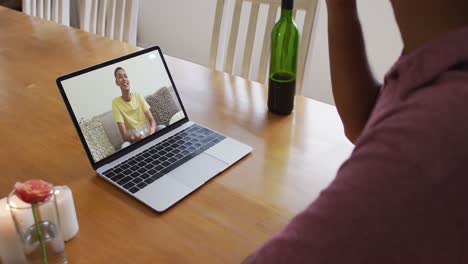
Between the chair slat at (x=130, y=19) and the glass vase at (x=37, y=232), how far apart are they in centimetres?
124

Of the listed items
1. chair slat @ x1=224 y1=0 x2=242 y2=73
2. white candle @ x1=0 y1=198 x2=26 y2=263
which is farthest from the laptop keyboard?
chair slat @ x1=224 y1=0 x2=242 y2=73

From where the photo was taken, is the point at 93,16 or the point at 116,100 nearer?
the point at 116,100

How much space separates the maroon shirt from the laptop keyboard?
1.68ft

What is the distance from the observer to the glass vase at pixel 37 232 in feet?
2.17

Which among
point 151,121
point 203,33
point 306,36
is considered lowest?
point 203,33

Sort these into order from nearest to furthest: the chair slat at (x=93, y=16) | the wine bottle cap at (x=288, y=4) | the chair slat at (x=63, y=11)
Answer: the wine bottle cap at (x=288, y=4), the chair slat at (x=93, y=16), the chair slat at (x=63, y=11)

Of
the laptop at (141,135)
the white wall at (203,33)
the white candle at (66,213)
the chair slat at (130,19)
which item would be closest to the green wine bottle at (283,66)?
the laptop at (141,135)

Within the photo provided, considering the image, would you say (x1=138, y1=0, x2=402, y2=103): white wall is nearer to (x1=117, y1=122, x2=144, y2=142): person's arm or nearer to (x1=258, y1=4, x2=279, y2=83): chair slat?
(x1=258, y1=4, x2=279, y2=83): chair slat

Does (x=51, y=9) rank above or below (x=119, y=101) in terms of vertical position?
below

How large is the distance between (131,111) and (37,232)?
32cm

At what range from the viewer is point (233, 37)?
1.54 meters

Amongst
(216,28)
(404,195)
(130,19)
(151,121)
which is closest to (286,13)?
(151,121)

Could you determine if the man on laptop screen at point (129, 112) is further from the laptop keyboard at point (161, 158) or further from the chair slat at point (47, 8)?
the chair slat at point (47, 8)

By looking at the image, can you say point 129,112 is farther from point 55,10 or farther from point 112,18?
point 55,10
